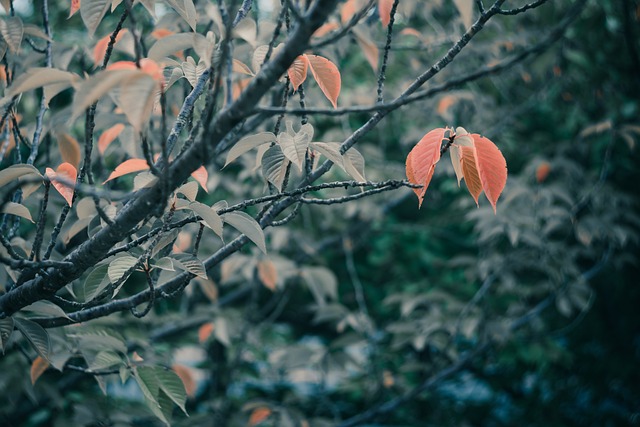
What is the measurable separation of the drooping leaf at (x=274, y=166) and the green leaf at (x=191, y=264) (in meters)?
0.24

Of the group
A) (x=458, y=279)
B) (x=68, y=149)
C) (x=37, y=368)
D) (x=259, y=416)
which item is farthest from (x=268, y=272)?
(x=458, y=279)

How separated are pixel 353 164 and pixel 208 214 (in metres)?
0.35

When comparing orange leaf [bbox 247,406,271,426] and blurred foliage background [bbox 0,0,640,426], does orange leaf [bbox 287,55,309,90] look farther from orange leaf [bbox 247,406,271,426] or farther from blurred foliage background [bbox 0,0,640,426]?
orange leaf [bbox 247,406,271,426]

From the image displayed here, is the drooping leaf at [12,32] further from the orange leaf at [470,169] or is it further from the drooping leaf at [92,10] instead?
the orange leaf at [470,169]

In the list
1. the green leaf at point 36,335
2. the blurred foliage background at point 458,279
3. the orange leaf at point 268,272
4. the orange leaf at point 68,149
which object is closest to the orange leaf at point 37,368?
the green leaf at point 36,335

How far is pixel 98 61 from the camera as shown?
174cm

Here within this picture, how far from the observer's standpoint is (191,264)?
111cm

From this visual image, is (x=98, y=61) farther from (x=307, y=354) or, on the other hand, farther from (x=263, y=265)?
(x=307, y=354)

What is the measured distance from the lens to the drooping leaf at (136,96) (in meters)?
0.72

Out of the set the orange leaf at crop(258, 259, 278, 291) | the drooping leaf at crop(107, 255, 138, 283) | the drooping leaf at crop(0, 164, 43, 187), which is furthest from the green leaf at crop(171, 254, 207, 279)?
the orange leaf at crop(258, 259, 278, 291)

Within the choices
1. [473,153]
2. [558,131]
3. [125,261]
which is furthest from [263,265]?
[558,131]

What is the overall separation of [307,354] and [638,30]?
313cm

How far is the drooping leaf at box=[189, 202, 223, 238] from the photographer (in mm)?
1010

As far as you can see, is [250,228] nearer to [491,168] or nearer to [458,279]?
[491,168]
